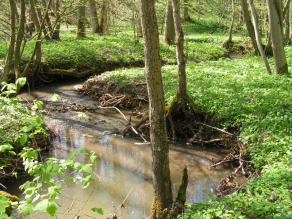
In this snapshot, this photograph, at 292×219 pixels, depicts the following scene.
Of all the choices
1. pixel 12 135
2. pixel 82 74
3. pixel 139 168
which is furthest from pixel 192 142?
pixel 82 74

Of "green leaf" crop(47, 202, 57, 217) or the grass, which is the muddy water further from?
the grass

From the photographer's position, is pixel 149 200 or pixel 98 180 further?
pixel 98 180

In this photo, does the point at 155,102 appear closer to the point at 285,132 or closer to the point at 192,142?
the point at 285,132

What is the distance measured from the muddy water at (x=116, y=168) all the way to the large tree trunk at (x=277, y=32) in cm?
500

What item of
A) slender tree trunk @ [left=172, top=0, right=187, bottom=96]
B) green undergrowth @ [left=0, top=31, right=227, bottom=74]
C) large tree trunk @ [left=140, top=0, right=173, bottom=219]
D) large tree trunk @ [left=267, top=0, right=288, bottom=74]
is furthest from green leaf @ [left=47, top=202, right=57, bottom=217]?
green undergrowth @ [left=0, top=31, right=227, bottom=74]

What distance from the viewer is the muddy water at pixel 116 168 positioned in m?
4.66

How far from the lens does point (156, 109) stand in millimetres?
3314

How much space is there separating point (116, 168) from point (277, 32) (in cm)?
758

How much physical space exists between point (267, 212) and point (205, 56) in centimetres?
1454

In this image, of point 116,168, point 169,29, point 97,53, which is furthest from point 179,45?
point 169,29

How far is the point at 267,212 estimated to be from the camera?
3283 millimetres

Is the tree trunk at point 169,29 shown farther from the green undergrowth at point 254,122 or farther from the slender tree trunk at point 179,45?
the slender tree trunk at point 179,45

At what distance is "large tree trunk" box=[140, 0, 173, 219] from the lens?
304cm

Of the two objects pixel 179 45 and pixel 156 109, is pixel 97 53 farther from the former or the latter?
pixel 156 109
